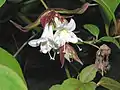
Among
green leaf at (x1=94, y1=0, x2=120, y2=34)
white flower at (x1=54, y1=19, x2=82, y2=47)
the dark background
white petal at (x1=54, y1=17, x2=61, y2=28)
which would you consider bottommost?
the dark background

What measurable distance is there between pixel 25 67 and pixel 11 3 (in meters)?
0.14

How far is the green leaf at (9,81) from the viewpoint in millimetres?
389

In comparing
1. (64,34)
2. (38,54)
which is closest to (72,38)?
(64,34)

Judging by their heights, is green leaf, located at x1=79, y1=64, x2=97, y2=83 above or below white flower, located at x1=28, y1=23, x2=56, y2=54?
below

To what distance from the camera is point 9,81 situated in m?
0.39

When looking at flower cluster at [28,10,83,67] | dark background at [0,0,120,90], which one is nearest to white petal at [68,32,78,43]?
flower cluster at [28,10,83,67]

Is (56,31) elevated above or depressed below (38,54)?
above

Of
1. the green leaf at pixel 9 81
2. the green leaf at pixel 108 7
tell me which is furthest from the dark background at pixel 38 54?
the green leaf at pixel 9 81

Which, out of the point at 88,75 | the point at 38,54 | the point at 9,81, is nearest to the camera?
the point at 9,81

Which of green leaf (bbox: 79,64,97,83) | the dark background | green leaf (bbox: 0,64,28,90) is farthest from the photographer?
the dark background

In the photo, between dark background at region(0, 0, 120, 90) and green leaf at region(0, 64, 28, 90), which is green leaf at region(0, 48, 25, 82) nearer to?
green leaf at region(0, 64, 28, 90)

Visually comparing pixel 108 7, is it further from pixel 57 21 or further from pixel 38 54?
pixel 38 54

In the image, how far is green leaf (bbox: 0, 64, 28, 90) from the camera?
1.28ft

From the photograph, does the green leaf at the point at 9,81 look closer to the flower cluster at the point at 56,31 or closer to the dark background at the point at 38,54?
the flower cluster at the point at 56,31
